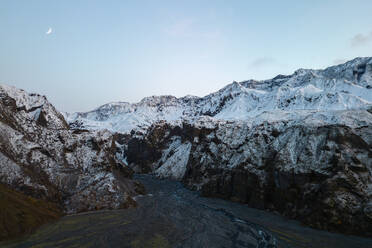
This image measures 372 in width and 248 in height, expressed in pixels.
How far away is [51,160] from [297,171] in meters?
72.3

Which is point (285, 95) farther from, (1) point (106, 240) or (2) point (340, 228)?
(1) point (106, 240)

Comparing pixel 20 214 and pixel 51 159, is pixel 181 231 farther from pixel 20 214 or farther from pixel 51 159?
pixel 51 159

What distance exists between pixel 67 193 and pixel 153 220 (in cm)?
2814

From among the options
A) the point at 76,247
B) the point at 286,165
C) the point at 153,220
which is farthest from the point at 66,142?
the point at 286,165

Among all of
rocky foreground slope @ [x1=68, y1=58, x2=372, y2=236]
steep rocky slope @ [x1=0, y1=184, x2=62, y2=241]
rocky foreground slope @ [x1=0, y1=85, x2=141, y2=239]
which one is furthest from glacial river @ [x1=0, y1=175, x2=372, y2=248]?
rocky foreground slope @ [x1=0, y1=85, x2=141, y2=239]

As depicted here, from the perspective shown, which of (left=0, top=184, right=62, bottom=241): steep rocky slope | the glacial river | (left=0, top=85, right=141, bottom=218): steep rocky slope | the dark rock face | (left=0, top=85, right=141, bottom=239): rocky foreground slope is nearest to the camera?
the glacial river

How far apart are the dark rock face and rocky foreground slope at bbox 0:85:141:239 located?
35.6m

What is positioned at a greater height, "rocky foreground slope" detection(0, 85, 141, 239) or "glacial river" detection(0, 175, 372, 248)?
"rocky foreground slope" detection(0, 85, 141, 239)

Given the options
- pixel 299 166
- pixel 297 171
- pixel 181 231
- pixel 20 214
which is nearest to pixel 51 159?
pixel 20 214

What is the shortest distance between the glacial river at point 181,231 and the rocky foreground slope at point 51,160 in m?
8.68

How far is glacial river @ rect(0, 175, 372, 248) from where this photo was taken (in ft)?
134

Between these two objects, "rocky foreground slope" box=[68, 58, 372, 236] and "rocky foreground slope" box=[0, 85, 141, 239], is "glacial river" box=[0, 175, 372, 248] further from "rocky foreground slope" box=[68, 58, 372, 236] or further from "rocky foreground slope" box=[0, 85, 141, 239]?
"rocky foreground slope" box=[0, 85, 141, 239]

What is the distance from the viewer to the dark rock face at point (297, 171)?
5206 centimetres

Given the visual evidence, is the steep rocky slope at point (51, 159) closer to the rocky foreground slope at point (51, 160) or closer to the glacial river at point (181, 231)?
the rocky foreground slope at point (51, 160)
